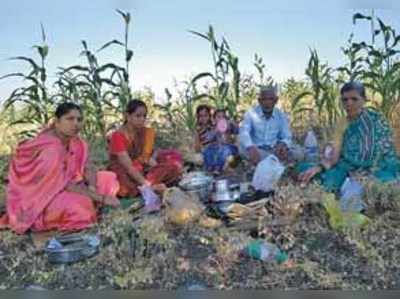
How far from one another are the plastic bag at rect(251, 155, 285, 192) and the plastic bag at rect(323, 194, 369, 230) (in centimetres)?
51

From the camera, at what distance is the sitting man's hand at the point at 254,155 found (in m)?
6.43

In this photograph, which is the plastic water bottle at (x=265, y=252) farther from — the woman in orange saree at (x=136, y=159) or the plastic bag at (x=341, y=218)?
the woman in orange saree at (x=136, y=159)

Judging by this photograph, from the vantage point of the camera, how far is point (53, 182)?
5613 millimetres

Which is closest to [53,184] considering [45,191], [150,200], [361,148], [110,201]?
[45,191]

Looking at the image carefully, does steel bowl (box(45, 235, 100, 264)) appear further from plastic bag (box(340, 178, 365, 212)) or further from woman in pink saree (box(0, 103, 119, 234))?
plastic bag (box(340, 178, 365, 212))

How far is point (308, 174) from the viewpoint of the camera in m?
6.12

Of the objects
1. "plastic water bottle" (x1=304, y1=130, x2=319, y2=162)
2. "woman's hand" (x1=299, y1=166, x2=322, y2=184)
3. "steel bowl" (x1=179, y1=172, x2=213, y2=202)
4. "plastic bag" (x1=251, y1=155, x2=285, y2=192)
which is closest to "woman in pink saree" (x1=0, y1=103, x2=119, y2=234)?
"steel bowl" (x1=179, y1=172, x2=213, y2=202)

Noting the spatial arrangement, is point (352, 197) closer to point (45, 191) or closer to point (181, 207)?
point (181, 207)

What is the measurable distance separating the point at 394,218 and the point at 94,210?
185 centimetres

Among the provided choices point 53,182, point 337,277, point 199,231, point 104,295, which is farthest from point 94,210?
point 337,277

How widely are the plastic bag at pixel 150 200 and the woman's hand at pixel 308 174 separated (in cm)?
99

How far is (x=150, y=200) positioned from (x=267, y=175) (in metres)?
0.79

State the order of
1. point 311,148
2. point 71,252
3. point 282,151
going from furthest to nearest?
point 311,148 < point 282,151 < point 71,252

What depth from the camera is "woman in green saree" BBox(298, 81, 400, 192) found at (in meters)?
5.98
